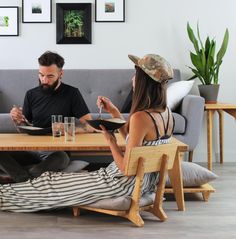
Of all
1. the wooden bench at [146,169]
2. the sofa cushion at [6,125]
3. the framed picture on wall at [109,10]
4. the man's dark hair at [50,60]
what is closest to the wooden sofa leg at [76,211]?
the wooden bench at [146,169]

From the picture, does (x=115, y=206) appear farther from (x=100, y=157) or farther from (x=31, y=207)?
(x=100, y=157)

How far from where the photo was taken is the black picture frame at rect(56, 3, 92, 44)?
5.00m

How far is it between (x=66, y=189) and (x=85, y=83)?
90.4 inches

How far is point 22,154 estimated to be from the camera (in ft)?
10.6

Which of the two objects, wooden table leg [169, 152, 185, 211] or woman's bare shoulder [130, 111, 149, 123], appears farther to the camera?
wooden table leg [169, 152, 185, 211]

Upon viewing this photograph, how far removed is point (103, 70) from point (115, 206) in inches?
99.2

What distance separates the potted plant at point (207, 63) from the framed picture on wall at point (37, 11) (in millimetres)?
1411

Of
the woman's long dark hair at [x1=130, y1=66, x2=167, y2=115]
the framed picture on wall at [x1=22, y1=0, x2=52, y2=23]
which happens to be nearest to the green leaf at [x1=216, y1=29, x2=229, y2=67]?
the framed picture on wall at [x1=22, y1=0, x2=52, y2=23]

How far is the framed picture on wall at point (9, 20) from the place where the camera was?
16.4 feet

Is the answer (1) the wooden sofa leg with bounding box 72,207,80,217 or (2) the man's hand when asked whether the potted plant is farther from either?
(1) the wooden sofa leg with bounding box 72,207,80,217

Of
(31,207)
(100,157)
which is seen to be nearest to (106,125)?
(31,207)

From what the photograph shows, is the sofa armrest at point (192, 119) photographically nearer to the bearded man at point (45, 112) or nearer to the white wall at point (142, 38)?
the white wall at point (142, 38)

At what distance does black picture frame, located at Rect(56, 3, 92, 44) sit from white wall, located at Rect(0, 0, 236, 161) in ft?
0.19

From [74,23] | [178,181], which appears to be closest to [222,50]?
[74,23]
